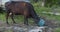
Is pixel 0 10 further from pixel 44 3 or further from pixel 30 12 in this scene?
pixel 44 3

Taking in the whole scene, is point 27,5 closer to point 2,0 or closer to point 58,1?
point 2,0

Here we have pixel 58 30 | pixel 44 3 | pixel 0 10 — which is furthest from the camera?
pixel 44 3

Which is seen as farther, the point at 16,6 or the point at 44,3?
the point at 44,3

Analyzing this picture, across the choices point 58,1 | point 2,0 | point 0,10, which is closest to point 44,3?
point 58,1

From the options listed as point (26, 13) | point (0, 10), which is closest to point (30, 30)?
point (26, 13)

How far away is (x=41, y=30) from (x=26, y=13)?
7.39ft

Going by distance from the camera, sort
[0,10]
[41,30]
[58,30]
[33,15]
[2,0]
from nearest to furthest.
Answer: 1. [41,30]
2. [58,30]
3. [33,15]
4. [0,10]
5. [2,0]

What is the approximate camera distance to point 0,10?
13.8m

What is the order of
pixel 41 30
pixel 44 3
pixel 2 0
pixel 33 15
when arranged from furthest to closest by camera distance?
pixel 44 3, pixel 2 0, pixel 33 15, pixel 41 30

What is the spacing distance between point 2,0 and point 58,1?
5559mm

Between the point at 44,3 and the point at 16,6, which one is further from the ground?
the point at 16,6

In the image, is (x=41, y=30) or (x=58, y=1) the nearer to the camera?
(x=41, y=30)

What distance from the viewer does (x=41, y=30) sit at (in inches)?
305

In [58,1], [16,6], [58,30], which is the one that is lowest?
[58,1]
